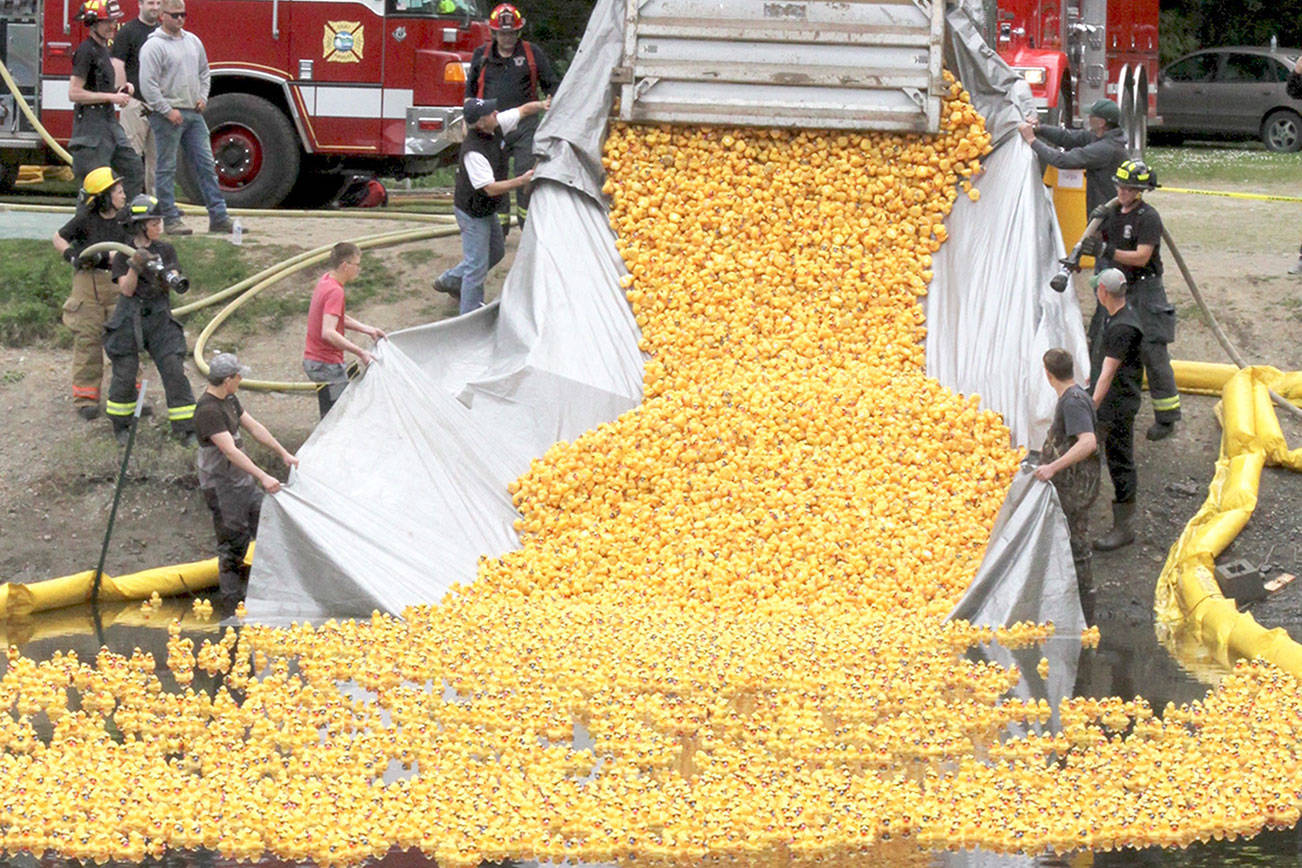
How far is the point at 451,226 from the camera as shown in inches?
546

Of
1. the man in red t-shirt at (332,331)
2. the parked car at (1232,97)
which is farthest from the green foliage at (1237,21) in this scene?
the man in red t-shirt at (332,331)

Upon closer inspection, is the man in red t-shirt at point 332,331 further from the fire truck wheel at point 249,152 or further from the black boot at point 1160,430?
the fire truck wheel at point 249,152

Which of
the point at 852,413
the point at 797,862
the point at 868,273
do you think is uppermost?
the point at 868,273

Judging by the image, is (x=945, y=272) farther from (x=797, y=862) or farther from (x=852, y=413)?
(x=797, y=862)

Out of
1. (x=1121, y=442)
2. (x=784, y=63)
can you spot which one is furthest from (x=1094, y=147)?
(x=1121, y=442)

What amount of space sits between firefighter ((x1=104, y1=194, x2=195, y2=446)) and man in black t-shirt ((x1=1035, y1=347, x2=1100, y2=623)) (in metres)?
5.17

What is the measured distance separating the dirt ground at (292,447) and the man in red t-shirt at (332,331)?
711 mm

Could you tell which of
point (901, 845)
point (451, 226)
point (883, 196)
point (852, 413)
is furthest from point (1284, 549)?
point (451, 226)

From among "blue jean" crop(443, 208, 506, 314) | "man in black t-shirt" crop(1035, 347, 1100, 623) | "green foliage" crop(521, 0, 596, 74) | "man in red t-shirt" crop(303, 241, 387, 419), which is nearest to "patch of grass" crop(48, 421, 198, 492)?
"man in red t-shirt" crop(303, 241, 387, 419)

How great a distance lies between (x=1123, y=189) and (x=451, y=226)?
5418 millimetres

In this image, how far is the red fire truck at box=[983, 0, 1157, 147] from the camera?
Result: 14156 mm

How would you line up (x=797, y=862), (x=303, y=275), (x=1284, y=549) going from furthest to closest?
(x=303, y=275) < (x=1284, y=549) < (x=797, y=862)

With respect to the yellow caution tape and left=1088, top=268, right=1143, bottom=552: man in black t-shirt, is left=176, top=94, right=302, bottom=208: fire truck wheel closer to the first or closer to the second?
left=1088, top=268, right=1143, bottom=552: man in black t-shirt

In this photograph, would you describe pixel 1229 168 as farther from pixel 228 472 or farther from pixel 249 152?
pixel 228 472
